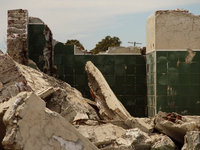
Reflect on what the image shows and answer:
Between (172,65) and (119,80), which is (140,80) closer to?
(119,80)

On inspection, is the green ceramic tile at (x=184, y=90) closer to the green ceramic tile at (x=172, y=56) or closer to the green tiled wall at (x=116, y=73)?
the green ceramic tile at (x=172, y=56)

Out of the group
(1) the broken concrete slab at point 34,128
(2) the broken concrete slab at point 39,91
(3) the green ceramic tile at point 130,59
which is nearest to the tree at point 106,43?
(3) the green ceramic tile at point 130,59

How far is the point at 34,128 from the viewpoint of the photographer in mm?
2789

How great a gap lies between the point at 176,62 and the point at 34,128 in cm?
511

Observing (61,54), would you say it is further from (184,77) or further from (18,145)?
(18,145)

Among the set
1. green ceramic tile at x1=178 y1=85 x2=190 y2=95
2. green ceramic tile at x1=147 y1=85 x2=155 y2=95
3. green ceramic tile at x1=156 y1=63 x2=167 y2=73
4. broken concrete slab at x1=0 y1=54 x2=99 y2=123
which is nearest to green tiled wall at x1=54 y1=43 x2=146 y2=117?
green ceramic tile at x1=147 y1=85 x2=155 y2=95

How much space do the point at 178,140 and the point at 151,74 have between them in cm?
303

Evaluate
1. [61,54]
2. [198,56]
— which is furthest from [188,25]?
[61,54]

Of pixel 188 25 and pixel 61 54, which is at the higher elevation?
pixel 188 25

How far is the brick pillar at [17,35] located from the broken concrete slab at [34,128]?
14.9 feet

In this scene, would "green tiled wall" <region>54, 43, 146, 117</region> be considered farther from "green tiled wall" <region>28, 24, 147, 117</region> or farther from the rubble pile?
the rubble pile

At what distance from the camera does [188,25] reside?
7090mm

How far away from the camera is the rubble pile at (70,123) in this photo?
2.75 m

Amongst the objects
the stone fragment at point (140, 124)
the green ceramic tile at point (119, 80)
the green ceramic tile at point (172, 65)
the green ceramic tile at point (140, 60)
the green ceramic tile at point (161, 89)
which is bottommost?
the stone fragment at point (140, 124)
